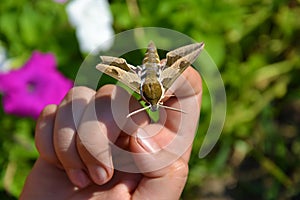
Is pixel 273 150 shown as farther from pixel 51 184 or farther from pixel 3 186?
pixel 51 184

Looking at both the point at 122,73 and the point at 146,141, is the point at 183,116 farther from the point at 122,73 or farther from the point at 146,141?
the point at 122,73

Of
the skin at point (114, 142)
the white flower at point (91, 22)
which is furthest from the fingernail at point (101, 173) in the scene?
the white flower at point (91, 22)

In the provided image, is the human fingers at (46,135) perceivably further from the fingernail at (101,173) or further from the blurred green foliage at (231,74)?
the blurred green foliage at (231,74)

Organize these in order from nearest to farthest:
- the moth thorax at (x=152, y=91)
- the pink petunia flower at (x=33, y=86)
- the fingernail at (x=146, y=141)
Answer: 1. the moth thorax at (x=152, y=91)
2. the fingernail at (x=146, y=141)
3. the pink petunia flower at (x=33, y=86)

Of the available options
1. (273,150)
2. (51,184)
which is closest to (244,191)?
(273,150)

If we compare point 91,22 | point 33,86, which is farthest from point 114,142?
point 91,22

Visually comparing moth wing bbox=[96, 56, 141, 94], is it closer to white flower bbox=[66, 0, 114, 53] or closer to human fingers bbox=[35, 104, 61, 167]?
human fingers bbox=[35, 104, 61, 167]
